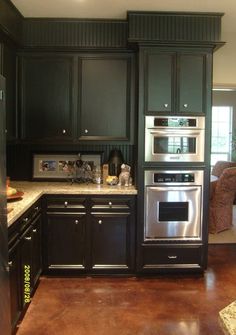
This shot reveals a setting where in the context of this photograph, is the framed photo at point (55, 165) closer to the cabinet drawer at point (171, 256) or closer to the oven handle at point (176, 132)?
the oven handle at point (176, 132)

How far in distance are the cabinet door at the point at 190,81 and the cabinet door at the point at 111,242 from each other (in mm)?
1225

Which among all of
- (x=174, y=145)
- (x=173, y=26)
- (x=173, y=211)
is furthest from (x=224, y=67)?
(x=173, y=211)

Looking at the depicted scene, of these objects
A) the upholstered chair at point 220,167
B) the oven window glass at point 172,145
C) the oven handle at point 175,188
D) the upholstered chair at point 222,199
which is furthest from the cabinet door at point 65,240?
the upholstered chair at point 220,167

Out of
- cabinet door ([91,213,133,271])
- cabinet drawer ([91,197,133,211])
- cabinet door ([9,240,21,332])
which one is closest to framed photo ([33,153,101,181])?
cabinet drawer ([91,197,133,211])

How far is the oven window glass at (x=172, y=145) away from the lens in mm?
3588

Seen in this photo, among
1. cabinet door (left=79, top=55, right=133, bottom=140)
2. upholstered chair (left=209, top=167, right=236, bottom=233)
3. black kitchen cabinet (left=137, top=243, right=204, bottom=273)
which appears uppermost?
cabinet door (left=79, top=55, right=133, bottom=140)

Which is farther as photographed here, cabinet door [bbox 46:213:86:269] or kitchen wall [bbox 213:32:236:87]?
kitchen wall [bbox 213:32:236:87]

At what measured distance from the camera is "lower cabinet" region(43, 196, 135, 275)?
359cm

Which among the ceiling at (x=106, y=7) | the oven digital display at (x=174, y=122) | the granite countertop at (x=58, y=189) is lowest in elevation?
the granite countertop at (x=58, y=189)

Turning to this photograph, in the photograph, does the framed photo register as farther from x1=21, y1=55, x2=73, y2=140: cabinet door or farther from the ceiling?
the ceiling

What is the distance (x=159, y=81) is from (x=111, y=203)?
1271mm

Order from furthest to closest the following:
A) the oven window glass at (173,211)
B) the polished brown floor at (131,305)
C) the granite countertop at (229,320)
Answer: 1. the oven window glass at (173,211)
2. the polished brown floor at (131,305)
3. the granite countertop at (229,320)

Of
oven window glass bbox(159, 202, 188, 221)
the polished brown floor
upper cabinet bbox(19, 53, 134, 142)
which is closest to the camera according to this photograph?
the polished brown floor

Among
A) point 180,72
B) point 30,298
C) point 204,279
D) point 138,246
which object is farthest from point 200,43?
point 30,298
